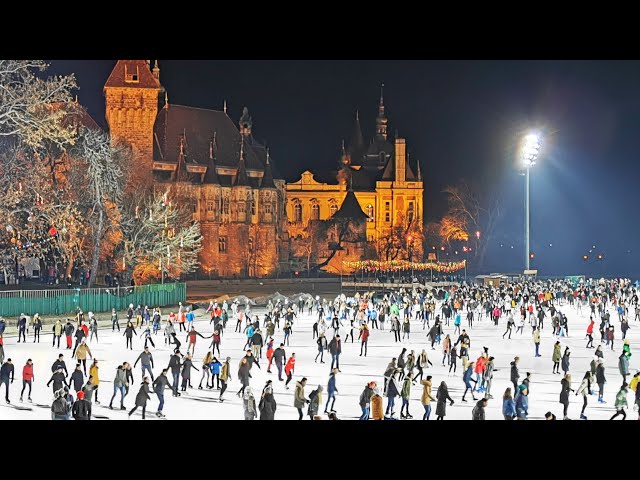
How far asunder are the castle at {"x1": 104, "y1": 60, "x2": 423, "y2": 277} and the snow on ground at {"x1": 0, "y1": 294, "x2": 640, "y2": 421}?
4044 centimetres

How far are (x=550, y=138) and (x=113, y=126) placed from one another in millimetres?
37843

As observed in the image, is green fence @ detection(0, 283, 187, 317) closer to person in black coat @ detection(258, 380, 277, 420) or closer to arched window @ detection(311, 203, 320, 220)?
person in black coat @ detection(258, 380, 277, 420)

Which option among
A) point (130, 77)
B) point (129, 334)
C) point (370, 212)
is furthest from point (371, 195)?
point (129, 334)

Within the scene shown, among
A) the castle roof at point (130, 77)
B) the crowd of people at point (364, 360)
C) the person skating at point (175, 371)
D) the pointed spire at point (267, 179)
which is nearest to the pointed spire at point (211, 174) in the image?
the pointed spire at point (267, 179)

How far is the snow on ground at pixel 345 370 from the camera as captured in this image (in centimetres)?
1878

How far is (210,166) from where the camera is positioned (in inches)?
3597

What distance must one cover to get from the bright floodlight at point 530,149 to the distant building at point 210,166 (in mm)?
29048

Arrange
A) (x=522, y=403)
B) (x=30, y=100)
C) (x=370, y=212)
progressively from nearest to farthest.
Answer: (x=522, y=403)
(x=30, y=100)
(x=370, y=212)

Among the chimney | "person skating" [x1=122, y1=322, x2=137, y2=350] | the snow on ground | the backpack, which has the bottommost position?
the snow on ground

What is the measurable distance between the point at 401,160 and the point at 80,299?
276 ft

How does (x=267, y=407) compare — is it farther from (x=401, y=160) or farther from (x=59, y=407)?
(x=401, y=160)

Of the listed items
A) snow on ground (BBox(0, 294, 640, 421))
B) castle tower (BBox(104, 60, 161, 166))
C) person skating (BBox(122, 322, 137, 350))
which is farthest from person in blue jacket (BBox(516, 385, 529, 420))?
castle tower (BBox(104, 60, 161, 166))

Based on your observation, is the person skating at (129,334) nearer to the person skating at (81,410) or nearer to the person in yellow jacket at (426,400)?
the person skating at (81,410)

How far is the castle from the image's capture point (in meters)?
82.1
